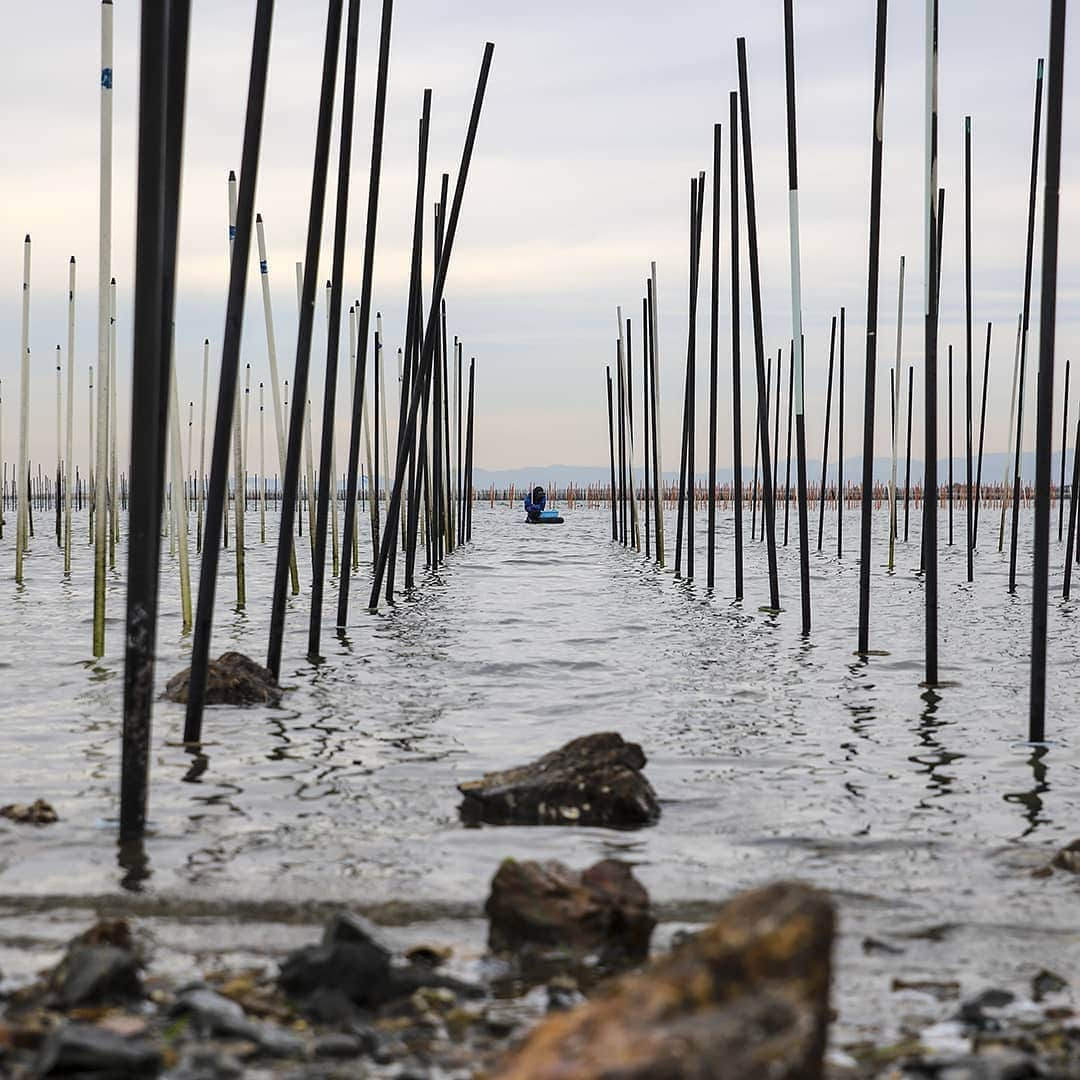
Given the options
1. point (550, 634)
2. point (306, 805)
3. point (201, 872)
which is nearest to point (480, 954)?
point (201, 872)

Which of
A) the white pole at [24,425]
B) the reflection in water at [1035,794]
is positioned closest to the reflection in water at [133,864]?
the reflection in water at [1035,794]

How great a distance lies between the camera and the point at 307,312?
8.52 m

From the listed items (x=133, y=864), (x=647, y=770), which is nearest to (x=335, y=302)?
(x=647, y=770)

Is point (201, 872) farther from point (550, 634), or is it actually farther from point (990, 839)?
point (550, 634)

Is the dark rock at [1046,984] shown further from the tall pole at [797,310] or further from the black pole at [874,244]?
the tall pole at [797,310]

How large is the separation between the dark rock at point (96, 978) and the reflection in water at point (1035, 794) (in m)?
3.32

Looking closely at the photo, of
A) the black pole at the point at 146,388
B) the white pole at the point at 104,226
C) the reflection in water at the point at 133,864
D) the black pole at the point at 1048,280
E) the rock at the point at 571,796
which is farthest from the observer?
the white pole at the point at 104,226

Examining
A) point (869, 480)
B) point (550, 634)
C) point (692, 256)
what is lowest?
point (550, 634)

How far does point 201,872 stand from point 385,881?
23.7 inches

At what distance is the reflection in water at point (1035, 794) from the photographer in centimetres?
543

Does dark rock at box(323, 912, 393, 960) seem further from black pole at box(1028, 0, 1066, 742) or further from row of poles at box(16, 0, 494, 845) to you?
black pole at box(1028, 0, 1066, 742)

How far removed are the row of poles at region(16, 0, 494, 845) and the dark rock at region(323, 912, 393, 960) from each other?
4.70ft

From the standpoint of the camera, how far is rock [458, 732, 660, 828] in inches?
211

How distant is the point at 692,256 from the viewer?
57.5 feet
